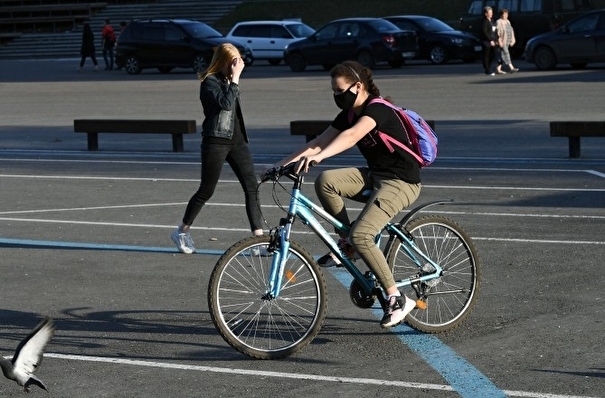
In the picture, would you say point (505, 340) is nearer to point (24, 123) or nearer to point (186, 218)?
point (186, 218)

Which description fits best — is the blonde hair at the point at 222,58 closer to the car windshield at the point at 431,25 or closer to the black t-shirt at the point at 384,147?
the black t-shirt at the point at 384,147

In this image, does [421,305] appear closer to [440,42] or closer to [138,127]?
[138,127]

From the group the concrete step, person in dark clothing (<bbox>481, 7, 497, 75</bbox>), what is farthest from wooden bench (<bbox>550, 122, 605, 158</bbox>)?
the concrete step

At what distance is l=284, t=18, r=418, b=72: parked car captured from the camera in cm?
3738

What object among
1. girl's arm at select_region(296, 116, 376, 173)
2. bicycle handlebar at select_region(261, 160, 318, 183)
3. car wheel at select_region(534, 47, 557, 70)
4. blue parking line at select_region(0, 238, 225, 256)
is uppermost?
girl's arm at select_region(296, 116, 376, 173)

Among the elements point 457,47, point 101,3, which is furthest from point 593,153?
point 101,3

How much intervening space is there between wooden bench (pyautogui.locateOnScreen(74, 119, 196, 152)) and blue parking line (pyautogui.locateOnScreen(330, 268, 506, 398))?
10.8m

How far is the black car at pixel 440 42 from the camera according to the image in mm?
39219

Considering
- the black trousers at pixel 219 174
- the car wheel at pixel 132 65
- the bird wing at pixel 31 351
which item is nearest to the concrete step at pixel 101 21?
the car wheel at pixel 132 65

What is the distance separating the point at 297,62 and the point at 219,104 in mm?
29395

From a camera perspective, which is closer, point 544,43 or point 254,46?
point 544,43

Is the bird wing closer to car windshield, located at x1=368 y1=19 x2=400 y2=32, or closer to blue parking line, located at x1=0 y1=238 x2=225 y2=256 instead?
blue parking line, located at x1=0 y1=238 x2=225 y2=256

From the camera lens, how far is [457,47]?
39188 mm

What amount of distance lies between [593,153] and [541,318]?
9653 mm
